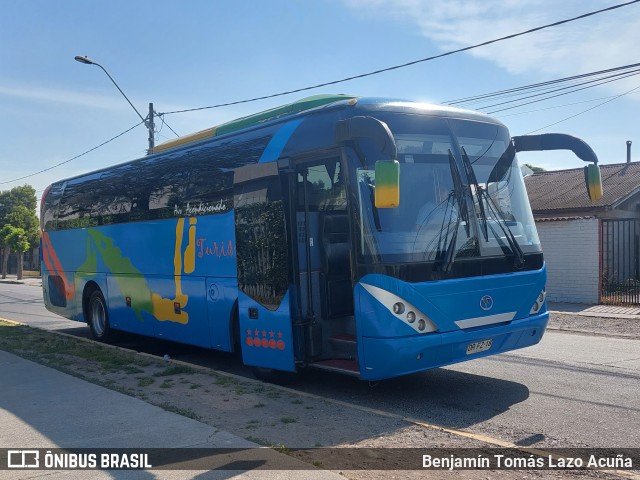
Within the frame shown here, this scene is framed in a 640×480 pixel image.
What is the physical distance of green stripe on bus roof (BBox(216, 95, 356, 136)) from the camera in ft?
29.9

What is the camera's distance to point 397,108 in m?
7.47

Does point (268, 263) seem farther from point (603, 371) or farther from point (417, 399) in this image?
point (603, 371)

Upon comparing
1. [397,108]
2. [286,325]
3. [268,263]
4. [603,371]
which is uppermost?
[397,108]

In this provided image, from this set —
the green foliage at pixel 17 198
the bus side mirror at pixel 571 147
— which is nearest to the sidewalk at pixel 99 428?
the bus side mirror at pixel 571 147

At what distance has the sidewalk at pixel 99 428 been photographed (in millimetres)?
5188

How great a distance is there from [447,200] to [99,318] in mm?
8866

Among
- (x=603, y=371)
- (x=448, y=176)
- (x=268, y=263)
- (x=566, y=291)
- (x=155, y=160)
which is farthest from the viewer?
(x=566, y=291)

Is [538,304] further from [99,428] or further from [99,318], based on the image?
[99,318]

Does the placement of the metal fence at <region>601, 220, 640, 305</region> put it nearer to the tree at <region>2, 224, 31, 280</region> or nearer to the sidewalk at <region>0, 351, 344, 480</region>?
the sidewalk at <region>0, 351, 344, 480</region>

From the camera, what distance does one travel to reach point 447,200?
7.33 meters

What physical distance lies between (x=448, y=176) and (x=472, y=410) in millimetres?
2575

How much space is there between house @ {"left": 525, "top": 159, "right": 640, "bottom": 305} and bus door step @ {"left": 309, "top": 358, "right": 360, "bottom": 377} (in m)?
12.2

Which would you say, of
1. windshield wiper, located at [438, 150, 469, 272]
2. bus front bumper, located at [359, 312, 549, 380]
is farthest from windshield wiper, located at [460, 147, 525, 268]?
bus front bumper, located at [359, 312, 549, 380]

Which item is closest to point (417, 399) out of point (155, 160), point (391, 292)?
point (391, 292)
